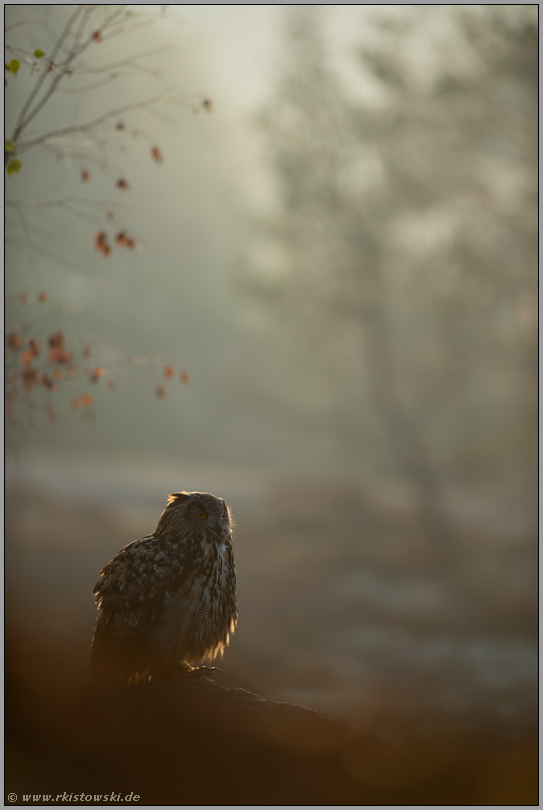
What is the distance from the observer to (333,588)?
659cm

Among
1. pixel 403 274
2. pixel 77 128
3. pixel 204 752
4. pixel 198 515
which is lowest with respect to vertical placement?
pixel 204 752

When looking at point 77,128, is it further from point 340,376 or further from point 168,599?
point 340,376

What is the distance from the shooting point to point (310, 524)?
768 centimetres

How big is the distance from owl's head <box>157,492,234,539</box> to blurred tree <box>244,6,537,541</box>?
5122mm

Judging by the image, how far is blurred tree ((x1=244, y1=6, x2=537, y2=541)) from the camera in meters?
6.41

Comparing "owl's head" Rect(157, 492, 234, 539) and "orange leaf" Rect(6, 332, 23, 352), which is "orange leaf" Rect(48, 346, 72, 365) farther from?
"owl's head" Rect(157, 492, 234, 539)

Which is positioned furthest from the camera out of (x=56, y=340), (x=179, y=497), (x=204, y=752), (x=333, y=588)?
(x=333, y=588)

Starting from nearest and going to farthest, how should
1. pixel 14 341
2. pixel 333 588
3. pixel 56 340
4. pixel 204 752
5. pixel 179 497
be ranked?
pixel 204 752 → pixel 179 497 → pixel 56 340 → pixel 14 341 → pixel 333 588

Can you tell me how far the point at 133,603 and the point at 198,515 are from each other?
1.13 ft

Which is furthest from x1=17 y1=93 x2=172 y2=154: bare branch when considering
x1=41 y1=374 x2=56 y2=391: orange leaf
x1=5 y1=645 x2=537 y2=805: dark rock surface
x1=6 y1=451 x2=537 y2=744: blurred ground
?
x1=6 y1=451 x2=537 y2=744: blurred ground

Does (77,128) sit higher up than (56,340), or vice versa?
(77,128)

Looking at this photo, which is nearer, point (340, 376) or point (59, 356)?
point (59, 356)

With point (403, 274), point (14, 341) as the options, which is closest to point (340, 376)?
point (403, 274)

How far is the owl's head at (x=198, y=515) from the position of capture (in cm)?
188
